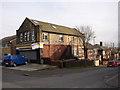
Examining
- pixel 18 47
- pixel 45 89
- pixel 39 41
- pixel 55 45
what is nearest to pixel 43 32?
pixel 39 41

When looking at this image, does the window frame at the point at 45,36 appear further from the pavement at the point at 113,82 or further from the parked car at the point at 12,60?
the pavement at the point at 113,82

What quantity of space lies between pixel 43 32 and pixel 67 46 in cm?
795

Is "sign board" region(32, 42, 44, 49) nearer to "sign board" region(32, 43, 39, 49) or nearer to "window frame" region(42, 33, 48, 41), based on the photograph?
"sign board" region(32, 43, 39, 49)

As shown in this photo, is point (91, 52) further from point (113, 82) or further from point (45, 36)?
point (113, 82)

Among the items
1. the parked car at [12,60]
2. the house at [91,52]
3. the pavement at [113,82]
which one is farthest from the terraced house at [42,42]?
the house at [91,52]

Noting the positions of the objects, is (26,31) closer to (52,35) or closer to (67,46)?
(52,35)

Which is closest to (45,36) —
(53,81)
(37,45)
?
(37,45)

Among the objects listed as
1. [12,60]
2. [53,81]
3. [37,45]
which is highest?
[37,45]

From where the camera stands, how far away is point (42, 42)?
2630cm

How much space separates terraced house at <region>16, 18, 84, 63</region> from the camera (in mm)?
26089

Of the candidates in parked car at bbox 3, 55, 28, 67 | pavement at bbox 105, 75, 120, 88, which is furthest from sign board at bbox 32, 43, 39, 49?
pavement at bbox 105, 75, 120, 88

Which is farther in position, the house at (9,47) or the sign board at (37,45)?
the house at (9,47)

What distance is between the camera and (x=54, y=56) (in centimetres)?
2945

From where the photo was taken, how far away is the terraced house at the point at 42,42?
26.1 m
